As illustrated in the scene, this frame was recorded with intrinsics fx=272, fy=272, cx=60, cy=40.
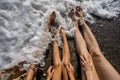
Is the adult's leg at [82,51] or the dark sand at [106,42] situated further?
the dark sand at [106,42]

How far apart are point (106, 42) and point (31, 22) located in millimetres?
1880

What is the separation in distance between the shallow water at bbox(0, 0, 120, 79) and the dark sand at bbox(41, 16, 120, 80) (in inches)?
→ 5.8

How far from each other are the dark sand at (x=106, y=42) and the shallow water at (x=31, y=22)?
15cm

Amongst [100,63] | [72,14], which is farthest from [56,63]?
[72,14]

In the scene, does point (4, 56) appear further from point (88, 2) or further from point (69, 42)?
point (88, 2)

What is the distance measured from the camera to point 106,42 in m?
6.02

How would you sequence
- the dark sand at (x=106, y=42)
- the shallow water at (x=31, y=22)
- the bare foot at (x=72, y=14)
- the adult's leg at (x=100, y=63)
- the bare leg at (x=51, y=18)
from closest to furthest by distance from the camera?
1. the adult's leg at (x=100, y=63)
2. the dark sand at (x=106, y=42)
3. the shallow water at (x=31, y=22)
4. the bare leg at (x=51, y=18)
5. the bare foot at (x=72, y=14)

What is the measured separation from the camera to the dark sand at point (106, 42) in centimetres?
553

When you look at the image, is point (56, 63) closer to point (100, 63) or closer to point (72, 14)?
point (100, 63)

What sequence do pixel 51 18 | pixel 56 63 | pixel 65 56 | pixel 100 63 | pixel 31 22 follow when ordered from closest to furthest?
1. pixel 100 63
2. pixel 56 63
3. pixel 65 56
4. pixel 51 18
5. pixel 31 22

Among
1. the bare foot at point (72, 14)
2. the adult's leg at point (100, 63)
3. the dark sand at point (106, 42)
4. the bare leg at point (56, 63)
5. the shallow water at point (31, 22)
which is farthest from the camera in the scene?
the bare foot at point (72, 14)

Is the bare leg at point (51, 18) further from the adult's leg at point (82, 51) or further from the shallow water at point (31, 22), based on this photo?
the adult's leg at point (82, 51)

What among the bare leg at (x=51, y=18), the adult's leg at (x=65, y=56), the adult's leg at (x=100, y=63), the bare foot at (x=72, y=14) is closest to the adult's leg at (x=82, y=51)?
the adult's leg at (x=100, y=63)

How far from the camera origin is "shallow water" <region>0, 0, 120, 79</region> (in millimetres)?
5663
